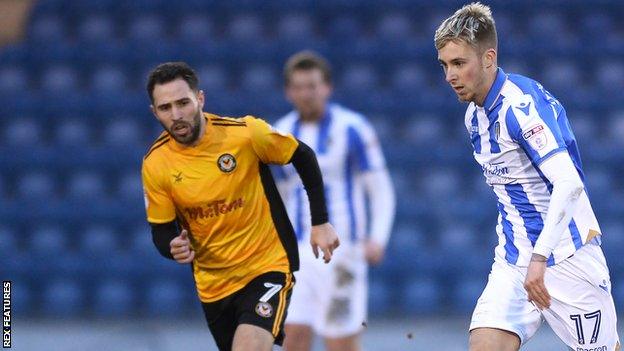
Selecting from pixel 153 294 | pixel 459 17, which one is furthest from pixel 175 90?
pixel 153 294

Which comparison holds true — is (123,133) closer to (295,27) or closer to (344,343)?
(295,27)

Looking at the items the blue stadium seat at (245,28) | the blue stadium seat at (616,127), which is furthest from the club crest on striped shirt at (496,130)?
the blue stadium seat at (245,28)

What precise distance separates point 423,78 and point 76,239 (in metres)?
3.75

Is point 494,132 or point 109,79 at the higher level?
point 109,79

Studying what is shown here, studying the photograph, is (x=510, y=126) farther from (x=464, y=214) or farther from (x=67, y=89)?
(x=67, y=89)

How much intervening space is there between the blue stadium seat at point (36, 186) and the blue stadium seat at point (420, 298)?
347cm

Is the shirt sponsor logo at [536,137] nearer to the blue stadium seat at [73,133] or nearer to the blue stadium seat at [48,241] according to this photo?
the blue stadium seat at [48,241]

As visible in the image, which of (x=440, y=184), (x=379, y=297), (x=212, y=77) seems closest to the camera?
(x=379, y=297)

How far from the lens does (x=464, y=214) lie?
32.0 feet

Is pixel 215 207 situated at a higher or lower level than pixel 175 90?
lower

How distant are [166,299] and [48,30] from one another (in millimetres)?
3334

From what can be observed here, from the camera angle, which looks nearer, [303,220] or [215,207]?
[215,207]

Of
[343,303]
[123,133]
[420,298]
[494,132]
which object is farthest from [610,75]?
[494,132]

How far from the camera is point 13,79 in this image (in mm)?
10781
